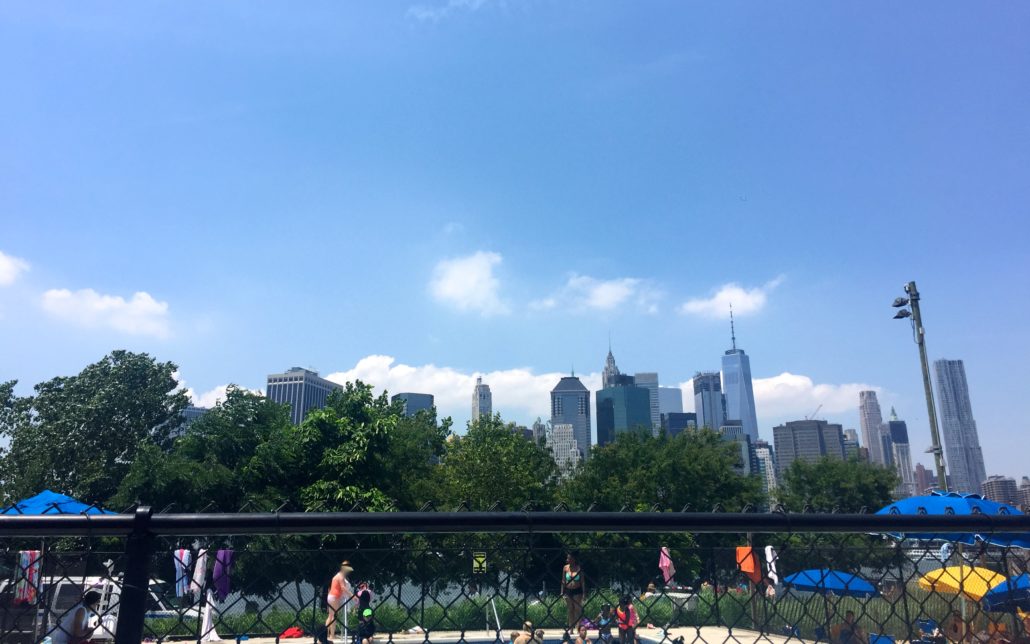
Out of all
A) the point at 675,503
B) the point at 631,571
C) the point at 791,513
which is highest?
the point at 791,513

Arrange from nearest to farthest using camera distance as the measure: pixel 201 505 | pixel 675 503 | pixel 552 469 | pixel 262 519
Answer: pixel 262 519 < pixel 201 505 < pixel 675 503 < pixel 552 469

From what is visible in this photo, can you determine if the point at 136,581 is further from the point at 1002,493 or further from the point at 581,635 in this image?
the point at 1002,493

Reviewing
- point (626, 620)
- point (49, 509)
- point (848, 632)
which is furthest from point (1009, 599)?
point (49, 509)

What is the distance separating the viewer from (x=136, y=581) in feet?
6.84

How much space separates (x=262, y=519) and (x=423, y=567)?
0.56 m

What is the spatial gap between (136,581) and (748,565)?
219cm

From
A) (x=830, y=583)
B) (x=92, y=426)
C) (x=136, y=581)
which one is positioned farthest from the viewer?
(x=92, y=426)

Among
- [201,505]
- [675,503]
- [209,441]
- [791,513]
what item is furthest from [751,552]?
[675,503]

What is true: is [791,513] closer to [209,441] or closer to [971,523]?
[971,523]

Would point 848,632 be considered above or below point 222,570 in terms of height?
below

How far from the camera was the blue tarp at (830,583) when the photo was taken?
2443 mm

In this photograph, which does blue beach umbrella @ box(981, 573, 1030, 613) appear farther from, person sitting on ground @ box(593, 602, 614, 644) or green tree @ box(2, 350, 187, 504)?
green tree @ box(2, 350, 187, 504)

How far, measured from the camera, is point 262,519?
2039 millimetres

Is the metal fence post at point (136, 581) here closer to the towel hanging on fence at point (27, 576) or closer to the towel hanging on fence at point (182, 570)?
the towel hanging on fence at point (182, 570)
